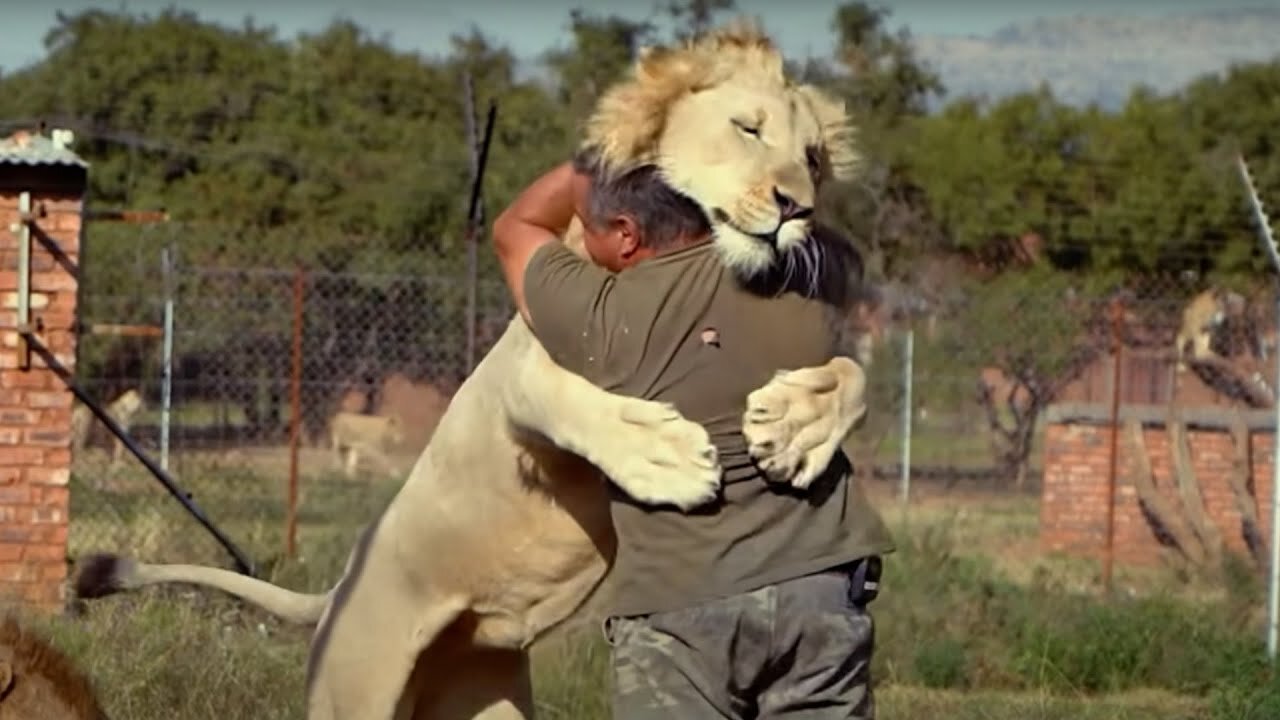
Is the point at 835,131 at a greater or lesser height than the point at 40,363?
greater

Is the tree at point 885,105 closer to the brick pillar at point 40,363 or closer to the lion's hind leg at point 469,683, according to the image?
the brick pillar at point 40,363

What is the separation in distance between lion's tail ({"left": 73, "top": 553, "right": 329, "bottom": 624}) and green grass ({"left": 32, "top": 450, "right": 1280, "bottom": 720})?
0.83 m

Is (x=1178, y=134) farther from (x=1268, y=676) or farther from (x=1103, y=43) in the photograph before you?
(x=1103, y=43)

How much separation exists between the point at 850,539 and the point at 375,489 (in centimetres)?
1237

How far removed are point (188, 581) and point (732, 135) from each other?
267 cm

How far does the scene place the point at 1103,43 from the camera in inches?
6235

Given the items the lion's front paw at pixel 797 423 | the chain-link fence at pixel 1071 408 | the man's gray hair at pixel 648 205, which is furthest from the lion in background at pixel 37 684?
the chain-link fence at pixel 1071 408

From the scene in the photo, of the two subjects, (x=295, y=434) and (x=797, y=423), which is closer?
(x=797, y=423)

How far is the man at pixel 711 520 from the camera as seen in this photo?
15.7ft

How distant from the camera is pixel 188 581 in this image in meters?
6.79

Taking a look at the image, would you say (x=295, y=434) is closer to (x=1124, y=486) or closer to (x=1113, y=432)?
(x=1113, y=432)

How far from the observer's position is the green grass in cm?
871

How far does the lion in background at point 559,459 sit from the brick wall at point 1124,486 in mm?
10521

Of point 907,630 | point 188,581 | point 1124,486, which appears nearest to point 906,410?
point 1124,486
